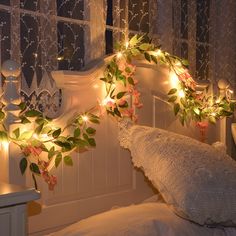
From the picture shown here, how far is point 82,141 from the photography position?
1.50 meters

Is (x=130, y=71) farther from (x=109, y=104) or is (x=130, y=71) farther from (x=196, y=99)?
(x=196, y=99)

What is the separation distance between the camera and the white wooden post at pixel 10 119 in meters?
1.33

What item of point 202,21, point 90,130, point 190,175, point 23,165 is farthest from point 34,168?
point 202,21

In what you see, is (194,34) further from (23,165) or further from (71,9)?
(23,165)

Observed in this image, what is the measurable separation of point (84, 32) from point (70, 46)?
0.12 m

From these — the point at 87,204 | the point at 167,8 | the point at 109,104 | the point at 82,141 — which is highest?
the point at 167,8

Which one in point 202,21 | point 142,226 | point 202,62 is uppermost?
point 202,21

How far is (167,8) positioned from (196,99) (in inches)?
20.2

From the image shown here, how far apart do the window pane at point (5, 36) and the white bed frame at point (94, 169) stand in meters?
→ 0.18

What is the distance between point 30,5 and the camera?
159cm

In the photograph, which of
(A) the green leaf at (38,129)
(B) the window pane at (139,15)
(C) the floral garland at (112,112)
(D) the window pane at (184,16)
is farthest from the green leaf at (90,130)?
(D) the window pane at (184,16)

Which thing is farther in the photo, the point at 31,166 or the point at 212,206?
the point at 31,166

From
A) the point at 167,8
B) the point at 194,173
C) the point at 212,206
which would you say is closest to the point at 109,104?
the point at 194,173

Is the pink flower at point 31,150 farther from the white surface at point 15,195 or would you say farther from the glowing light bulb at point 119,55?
the glowing light bulb at point 119,55
